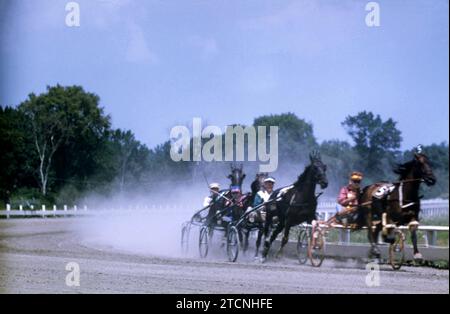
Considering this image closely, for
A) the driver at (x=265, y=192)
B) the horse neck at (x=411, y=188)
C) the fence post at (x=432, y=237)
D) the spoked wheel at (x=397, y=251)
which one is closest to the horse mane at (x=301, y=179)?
the driver at (x=265, y=192)

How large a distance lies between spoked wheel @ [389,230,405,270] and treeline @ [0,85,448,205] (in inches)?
44.6

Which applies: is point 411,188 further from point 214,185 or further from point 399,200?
point 214,185

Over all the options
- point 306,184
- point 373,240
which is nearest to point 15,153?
point 306,184

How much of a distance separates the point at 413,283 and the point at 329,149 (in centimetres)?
280

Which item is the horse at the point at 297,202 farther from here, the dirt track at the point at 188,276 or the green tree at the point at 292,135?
the dirt track at the point at 188,276

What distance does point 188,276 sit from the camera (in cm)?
1345

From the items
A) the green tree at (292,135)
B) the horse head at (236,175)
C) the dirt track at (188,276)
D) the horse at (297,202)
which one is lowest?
the dirt track at (188,276)

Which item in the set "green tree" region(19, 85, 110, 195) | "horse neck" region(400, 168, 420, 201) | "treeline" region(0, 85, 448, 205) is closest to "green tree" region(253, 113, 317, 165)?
"treeline" region(0, 85, 448, 205)

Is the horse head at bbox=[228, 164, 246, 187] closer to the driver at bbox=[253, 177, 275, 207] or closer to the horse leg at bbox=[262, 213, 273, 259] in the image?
the driver at bbox=[253, 177, 275, 207]

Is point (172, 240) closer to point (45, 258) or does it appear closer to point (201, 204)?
point (201, 204)

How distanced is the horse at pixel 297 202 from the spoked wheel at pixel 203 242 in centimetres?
199

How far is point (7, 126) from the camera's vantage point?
1488cm

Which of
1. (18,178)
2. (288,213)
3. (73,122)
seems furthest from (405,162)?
(18,178)

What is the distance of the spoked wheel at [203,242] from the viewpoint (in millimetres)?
18328
